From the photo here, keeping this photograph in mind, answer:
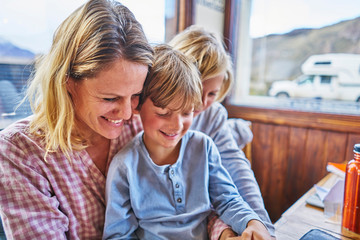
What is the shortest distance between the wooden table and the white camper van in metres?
1.17

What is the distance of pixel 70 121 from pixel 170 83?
0.34 meters

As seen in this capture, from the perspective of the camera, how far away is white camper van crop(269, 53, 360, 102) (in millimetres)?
1816

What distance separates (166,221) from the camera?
3.04 feet

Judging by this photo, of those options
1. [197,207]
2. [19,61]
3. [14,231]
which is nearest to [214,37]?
[197,207]

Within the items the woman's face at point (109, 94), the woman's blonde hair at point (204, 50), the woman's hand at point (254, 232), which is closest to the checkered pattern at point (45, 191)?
the woman's face at point (109, 94)

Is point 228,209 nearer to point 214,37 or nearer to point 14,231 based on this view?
point 14,231

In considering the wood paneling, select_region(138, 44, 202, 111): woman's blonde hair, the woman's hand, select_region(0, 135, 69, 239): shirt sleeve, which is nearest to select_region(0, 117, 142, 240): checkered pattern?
select_region(0, 135, 69, 239): shirt sleeve

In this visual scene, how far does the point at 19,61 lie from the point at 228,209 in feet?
3.54

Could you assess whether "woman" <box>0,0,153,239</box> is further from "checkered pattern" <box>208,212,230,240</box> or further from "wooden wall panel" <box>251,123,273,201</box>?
"wooden wall panel" <box>251,123,273,201</box>

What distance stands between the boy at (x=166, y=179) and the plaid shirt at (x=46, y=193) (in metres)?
0.07

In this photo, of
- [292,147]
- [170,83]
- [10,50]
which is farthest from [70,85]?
[292,147]

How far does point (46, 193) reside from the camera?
0.81 m

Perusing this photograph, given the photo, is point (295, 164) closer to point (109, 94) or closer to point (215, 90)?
point (215, 90)

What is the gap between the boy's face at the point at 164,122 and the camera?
94 cm
